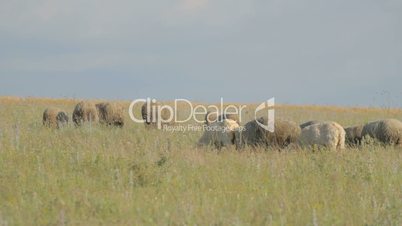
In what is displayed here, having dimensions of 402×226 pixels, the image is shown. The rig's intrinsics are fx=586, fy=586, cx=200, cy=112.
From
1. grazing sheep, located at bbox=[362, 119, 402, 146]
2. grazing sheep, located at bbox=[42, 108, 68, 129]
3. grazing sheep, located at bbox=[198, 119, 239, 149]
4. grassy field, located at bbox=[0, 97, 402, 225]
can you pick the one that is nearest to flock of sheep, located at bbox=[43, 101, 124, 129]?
grazing sheep, located at bbox=[42, 108, 68, 129]

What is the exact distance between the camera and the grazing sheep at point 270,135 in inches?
512

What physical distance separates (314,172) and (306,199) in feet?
6.27

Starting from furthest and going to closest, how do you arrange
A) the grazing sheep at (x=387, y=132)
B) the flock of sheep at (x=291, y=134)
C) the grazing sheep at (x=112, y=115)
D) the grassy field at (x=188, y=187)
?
the grazing sheep at (x=112, y=115), the grazing sheep at (x=387, y=132), the flock of sheep at (x=291, y=134), the grassy field at (x=188, y=187)

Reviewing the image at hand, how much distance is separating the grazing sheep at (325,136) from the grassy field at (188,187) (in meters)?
1.02

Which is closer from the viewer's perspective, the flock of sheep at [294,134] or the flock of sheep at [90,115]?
the flock of sheep at [294,134]

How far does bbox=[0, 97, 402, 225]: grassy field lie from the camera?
6.11 m

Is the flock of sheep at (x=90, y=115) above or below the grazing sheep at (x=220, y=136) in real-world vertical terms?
above

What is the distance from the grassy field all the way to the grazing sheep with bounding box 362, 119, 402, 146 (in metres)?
2.49

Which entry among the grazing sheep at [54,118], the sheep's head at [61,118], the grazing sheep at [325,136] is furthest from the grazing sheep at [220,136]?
the grazing sheep at [54,118]

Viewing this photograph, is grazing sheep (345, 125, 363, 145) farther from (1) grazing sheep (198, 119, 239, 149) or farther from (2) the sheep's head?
(2) the sheep's head

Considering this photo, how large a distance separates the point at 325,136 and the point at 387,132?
2.18 m

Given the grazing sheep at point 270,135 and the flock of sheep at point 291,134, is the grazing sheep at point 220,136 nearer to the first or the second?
the flock of sheep at point 291,134

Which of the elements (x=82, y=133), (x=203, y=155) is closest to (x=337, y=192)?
(x=203, y=155)

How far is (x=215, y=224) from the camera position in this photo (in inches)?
221
